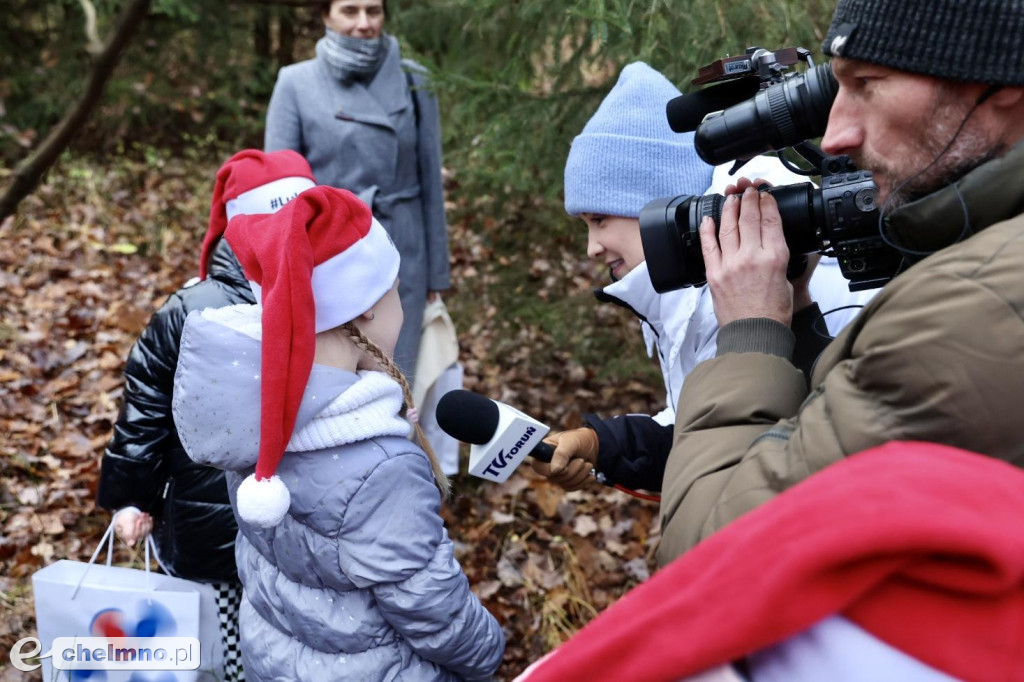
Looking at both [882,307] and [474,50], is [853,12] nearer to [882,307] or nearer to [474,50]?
[882,307]

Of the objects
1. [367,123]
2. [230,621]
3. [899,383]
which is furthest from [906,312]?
[367,123]

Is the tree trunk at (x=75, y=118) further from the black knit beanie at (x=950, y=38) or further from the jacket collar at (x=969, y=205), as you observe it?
the jacket collar at (x=969, y=205)

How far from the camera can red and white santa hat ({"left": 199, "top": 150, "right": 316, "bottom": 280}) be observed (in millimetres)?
3355

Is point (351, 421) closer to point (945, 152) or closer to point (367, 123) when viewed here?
point (945, 152)

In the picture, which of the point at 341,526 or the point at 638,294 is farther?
the point at 638,294

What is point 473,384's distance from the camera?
6309mm

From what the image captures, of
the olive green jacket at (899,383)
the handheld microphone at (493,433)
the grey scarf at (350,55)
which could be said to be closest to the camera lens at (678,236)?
the olive green jacket at (899,383)

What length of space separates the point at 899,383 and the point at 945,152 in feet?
1.41

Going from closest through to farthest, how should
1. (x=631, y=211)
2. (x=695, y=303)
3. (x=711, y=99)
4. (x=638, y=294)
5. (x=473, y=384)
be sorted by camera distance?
(x=711, y=99) < (x=695, y=303) < (x=638, y=294) < (x=631, y=211) < (x=473, y=384)

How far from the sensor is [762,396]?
5.25 ft

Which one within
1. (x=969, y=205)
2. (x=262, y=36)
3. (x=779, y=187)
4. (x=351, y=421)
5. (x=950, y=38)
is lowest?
(x=351, y=421)

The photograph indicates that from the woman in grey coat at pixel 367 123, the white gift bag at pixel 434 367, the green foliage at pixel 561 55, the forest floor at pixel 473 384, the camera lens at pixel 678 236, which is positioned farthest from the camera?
the white gift bag at pixel 434 367

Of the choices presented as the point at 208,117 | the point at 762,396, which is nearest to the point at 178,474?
the point at 762,396

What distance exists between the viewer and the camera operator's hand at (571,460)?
2.57m
